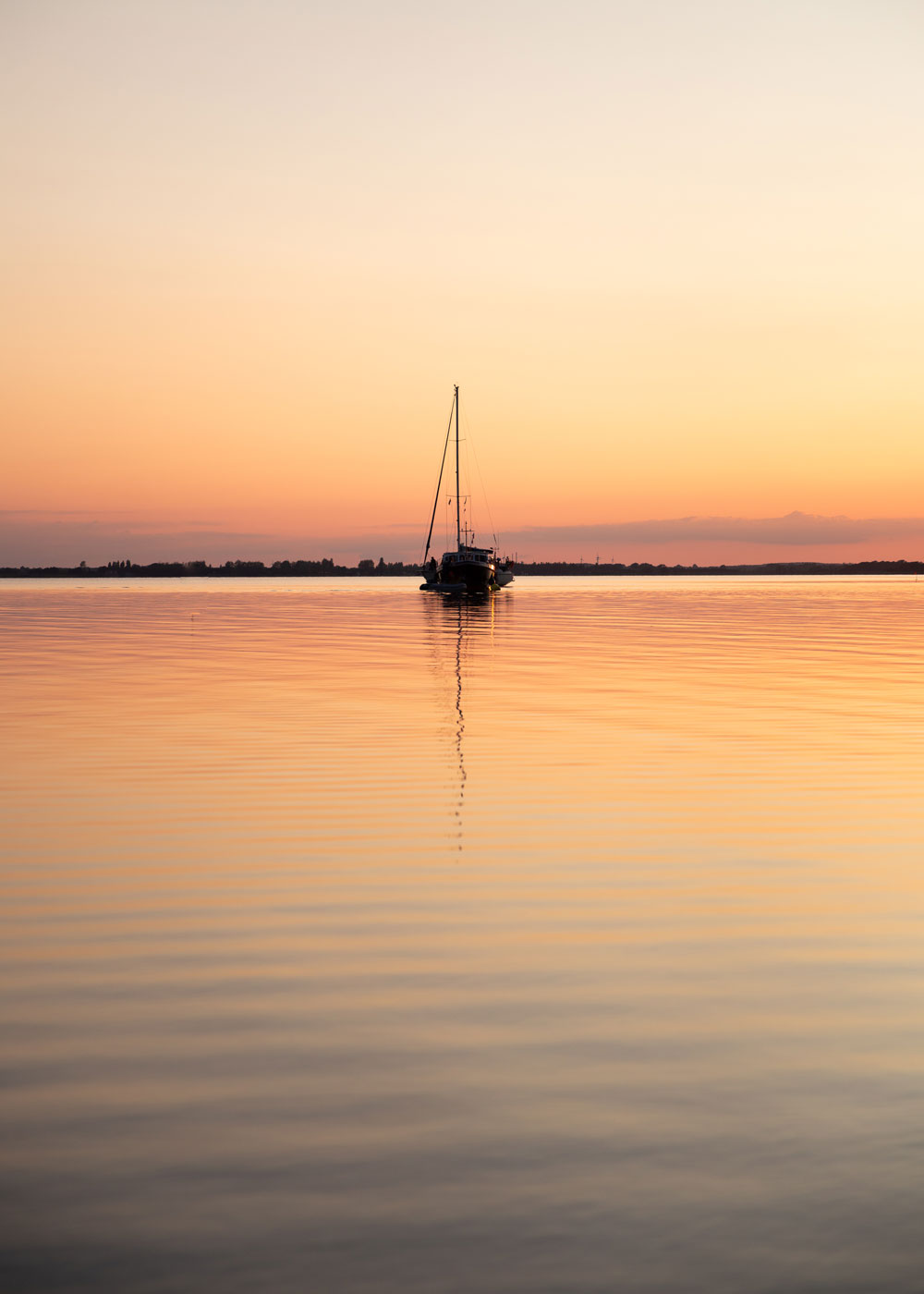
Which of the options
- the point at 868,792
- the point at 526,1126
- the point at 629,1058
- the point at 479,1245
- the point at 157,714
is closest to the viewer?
the point at 479,1245

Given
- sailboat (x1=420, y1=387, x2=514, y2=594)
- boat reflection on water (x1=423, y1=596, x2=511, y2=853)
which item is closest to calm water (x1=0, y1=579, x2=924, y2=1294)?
boat reflection on water (x1=423, y1=596, x2=511, y2=853)

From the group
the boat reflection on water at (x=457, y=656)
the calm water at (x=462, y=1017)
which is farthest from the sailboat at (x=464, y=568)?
the calm water at (x=462, y=1017)

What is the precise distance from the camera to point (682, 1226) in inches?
218

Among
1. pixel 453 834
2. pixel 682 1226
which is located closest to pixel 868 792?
pixel 453 834

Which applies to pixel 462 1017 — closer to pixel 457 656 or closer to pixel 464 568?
pixel 457 656

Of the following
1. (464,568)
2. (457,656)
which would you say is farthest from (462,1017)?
(464,568)

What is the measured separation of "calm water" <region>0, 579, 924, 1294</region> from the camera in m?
5.45

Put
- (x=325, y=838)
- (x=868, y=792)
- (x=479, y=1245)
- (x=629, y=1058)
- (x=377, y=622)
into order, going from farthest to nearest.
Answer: (x=377, y=622) → (x=868, y=792) → (x=325, y=838) → (x=629, y=1058) → (x=479, y=1245)

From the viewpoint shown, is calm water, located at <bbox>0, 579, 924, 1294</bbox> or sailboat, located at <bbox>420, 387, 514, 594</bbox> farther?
sailboat, located at <bbox>420, 387, 514, 594</bbox>

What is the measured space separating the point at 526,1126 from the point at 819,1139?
56.6 inches

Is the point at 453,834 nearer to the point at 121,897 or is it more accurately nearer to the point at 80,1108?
the point at 121,897

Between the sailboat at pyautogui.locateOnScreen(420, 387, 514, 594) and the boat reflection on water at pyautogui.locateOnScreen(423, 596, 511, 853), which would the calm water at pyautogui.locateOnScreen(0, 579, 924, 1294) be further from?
the sailboat at pyautogui.locateOnScreen(420, 387, 514, 594)

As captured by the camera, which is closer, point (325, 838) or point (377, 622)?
point (325, 838)

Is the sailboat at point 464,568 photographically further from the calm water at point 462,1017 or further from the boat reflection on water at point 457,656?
the calm water at point 462,1017
